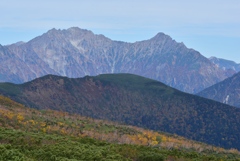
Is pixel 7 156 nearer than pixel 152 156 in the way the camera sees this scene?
Yes

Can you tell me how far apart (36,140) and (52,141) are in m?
6.27

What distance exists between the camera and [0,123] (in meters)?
131

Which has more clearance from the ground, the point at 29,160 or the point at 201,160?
the point at 29,160

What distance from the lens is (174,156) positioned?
8244 centimetres

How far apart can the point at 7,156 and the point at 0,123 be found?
280ft

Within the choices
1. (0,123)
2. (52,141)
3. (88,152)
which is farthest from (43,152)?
(0,123)

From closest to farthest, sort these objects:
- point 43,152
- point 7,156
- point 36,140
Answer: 1. point 7,156
2. point 43,152
3. point 36,140

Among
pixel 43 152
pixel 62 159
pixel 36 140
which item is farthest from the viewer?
pixel 36 140

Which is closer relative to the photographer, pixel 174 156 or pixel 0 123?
pixel 174 156

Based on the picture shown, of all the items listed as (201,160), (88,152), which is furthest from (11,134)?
(201,160)

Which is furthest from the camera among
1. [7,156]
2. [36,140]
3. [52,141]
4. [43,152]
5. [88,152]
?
[52,141]

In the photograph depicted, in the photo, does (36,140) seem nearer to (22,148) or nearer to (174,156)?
(22,148)

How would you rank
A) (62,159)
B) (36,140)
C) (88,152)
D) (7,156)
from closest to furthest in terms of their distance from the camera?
1. (7,156)
2. (62,159)
3. (88,152)
4. (36,140)

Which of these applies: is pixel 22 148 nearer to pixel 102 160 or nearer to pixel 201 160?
pixel 102 160
